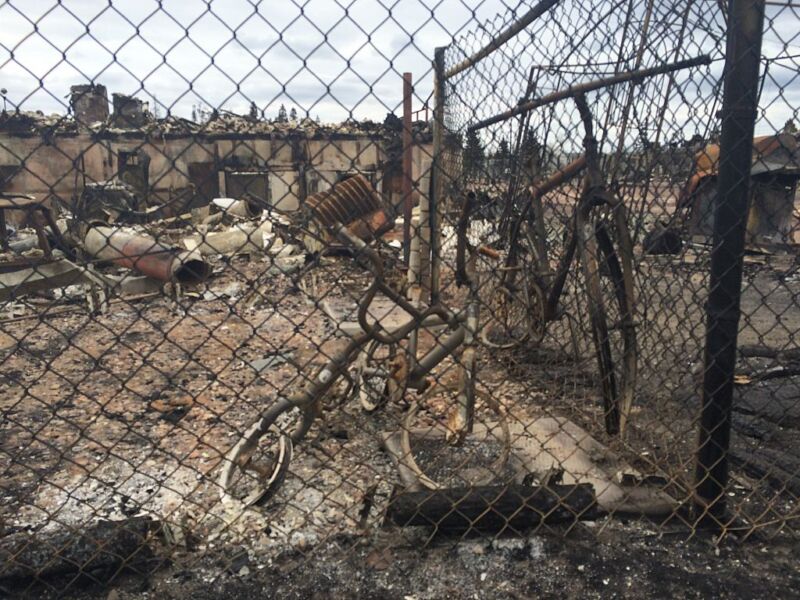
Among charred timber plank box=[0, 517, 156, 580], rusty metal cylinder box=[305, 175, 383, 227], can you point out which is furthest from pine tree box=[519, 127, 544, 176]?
rusty metal cylinder box=[305, 175, 383, 227]

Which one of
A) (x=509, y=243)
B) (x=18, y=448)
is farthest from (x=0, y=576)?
(x=509, y=243)

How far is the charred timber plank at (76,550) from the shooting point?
72.2 inches

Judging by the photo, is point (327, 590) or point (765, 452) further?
point (765, 452)

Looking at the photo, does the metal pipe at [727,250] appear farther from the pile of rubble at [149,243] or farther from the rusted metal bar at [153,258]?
the rusted metal bar at [153,258]

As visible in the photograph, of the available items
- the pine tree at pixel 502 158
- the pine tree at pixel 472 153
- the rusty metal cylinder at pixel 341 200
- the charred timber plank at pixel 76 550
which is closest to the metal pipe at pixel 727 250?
the charred timber plank at pixel 76 550

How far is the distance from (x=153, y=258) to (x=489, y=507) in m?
4.08

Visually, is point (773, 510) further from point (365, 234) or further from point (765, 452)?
point (365, 234)

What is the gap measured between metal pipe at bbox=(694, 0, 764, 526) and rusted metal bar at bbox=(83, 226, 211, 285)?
7.32 ft

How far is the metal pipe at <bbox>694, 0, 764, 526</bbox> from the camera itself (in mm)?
1830

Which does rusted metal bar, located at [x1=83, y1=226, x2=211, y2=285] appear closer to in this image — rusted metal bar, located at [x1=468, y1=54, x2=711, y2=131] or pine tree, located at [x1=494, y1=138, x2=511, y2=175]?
rusted metal bar, located at [x1=468, y1=54, x2=711, y2=131]

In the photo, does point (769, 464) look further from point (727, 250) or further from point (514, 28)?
point (514, 28)

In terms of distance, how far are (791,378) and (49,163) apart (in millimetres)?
15455

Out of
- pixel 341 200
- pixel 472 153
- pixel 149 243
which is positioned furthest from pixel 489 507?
pixel 341 200

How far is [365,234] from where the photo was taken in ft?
29.3
